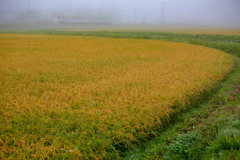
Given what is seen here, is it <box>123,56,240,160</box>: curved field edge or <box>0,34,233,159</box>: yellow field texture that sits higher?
<box>0,34,233,159</box>: yellow field texture

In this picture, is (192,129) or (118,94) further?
(118,94)

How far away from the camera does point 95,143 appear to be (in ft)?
9.11

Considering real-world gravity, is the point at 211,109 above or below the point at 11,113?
below

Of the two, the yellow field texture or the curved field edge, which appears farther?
the curved field edge

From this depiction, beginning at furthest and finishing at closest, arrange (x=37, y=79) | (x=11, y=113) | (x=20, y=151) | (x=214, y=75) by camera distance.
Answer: (x=214, y=75), (x=37, y=79), (x=11, y=113), (x=20, y=151)

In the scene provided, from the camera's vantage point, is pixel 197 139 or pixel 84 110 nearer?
pixel 197 139

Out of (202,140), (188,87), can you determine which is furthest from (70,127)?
(188,87)

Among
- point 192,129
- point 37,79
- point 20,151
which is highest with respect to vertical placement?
Answer: point 37,79

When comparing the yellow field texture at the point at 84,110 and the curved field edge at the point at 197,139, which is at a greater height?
the yellow field texture at the point at 84,110

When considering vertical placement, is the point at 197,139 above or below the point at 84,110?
below

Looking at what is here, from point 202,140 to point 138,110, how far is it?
1163 mm

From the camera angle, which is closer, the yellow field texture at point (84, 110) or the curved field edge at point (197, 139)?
the yellow field texture at point (84, 110)

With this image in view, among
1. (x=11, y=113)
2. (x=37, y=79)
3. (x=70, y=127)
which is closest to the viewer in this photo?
(x=70, y=127)

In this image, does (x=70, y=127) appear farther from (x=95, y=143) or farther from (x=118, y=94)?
(x=118, y=94)
